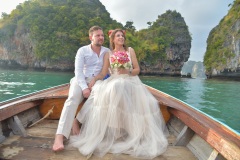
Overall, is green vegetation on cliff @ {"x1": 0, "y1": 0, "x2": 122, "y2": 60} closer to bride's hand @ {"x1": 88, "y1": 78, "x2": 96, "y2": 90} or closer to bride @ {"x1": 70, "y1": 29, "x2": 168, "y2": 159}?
bride's hand @ {"x1": 88, "y1": 78, "x2": 96, "y2": 90}

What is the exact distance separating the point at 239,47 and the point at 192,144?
141ft

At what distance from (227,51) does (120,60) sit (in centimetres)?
4389

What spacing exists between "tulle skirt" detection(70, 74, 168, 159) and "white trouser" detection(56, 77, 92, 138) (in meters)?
0.12

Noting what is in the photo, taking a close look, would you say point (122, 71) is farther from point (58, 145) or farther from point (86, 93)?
point (58, 145)

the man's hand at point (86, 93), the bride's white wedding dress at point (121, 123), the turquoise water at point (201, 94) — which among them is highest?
the man's hand at point (86, 93)

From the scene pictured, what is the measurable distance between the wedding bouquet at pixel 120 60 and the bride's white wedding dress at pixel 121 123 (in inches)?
12.1

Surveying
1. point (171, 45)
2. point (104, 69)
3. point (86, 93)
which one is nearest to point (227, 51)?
point (171, 45)

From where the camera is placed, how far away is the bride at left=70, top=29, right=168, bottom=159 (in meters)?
1.98

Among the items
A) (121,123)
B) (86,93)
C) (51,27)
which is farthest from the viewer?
(51,27)

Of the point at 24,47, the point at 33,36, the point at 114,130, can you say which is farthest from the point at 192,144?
the point at 24,47

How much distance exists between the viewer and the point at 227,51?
134ft

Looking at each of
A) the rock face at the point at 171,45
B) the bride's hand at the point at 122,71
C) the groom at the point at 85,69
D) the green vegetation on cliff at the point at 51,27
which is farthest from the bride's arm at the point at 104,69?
the rock face at the point at 171,45

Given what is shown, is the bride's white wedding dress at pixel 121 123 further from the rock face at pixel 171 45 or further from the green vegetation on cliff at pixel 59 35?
the rock face at pixel 171 45

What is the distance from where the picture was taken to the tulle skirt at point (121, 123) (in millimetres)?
1985
